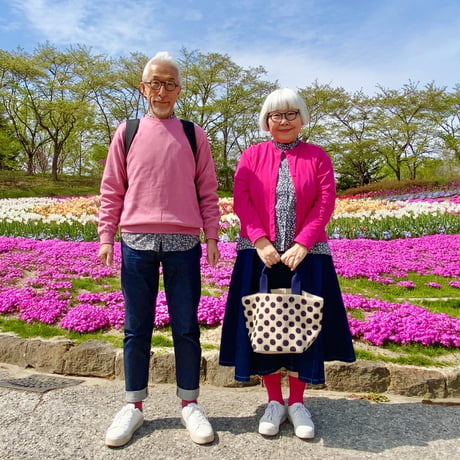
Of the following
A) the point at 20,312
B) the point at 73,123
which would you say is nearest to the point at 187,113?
the point at 73,123

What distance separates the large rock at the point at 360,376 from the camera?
304 cm

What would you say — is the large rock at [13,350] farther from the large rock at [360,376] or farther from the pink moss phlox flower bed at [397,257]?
the pink moss phlox flower bed at [397,257]

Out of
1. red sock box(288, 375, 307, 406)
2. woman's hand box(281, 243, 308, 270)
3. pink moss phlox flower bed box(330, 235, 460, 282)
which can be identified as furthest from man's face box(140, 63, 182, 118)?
pink moss phlox flower bed box(330, 235, 460, 282)

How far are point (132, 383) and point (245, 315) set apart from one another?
0.76 metres

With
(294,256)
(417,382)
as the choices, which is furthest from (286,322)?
(417,382)

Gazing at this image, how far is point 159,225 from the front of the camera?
2.37 metres

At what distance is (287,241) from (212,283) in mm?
2791

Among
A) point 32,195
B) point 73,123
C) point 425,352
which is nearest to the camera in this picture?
point 425,352

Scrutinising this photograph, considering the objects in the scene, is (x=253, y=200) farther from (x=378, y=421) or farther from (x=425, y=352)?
(x=425, y=352)

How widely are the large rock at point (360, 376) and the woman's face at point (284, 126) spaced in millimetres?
1655

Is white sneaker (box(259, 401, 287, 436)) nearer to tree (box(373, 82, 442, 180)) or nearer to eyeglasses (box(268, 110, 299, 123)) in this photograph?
eyeglasses (box(268, 110, 299, 123))

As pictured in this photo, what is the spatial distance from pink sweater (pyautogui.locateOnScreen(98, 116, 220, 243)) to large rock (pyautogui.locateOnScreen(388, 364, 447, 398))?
1.68m

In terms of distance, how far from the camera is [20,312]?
4.48 m

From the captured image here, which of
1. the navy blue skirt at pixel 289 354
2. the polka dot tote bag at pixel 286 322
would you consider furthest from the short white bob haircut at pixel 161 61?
the polka dot tote bag at pixel 286 322
